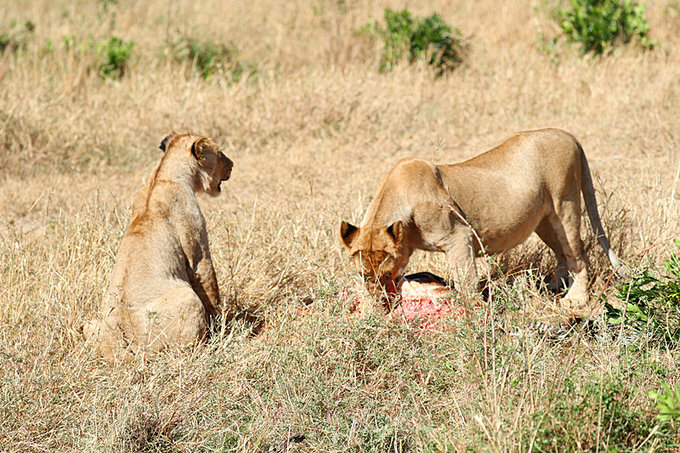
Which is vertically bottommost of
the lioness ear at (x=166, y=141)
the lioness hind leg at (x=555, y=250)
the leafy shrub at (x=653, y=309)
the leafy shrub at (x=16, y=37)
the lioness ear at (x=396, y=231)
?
the leafy shrub at (x=16, y=37)

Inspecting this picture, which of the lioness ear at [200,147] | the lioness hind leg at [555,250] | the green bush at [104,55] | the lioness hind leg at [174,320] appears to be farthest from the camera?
the green bush at [104,55]

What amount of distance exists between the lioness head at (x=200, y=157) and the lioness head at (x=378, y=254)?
1340 mm

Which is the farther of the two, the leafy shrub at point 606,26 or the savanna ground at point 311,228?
the leafy shrub at point 606,26

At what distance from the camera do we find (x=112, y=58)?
13.3 metres

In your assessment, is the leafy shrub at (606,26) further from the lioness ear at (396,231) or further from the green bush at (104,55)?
the lioness ear at (396,231)

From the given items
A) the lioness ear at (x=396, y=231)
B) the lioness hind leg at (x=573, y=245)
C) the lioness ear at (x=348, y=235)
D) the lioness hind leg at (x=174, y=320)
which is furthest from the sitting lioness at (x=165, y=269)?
the lioness hind leg at (x=573, y=245)

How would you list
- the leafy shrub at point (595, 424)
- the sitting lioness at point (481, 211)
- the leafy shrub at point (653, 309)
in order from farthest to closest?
the sitting lioness at point (481, 211), the leafy shrub at point (653, 309), the leafy shrub at point (595, 424)

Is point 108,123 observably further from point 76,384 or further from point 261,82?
point 76,384

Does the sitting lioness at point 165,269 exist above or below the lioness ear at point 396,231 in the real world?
below

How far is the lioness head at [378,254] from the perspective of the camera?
17.7ft

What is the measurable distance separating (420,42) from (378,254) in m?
8.72

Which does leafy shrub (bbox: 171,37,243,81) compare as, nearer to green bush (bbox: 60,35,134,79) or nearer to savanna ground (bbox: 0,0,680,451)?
savanna ground (bbox: 0,0,680,451)

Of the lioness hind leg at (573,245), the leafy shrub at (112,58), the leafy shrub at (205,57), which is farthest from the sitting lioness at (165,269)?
the leafy shrub at (112,58)

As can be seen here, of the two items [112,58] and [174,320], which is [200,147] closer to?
[174,320]
